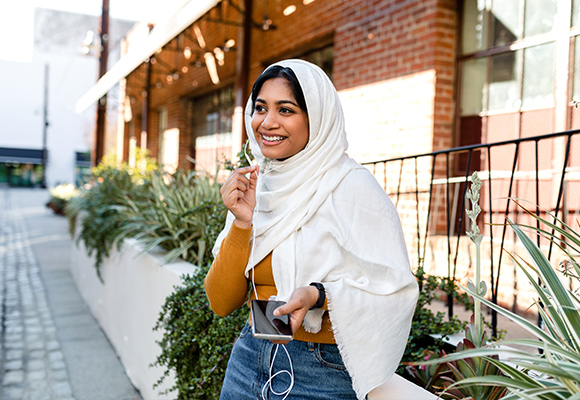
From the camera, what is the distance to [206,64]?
10.3 metres

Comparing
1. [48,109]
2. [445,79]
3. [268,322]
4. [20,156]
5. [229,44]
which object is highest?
[48,109]

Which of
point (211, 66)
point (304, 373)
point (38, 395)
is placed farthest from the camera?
point (211, 66)

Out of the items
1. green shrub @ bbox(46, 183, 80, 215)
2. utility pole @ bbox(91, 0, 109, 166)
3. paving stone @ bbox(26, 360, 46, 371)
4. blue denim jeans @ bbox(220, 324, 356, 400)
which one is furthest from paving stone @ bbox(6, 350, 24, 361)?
green shrub @ bbox(46, 183, 80, 215)

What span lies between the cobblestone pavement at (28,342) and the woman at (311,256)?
2582 mm

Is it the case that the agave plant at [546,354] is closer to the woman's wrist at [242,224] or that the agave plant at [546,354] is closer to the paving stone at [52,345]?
the woman's wrist at [242,224]

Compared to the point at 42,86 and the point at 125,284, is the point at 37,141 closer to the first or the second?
the point at 42,86

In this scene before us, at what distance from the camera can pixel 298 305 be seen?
1.31m

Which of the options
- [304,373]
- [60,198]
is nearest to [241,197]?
[304,373]

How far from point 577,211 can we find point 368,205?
322cm

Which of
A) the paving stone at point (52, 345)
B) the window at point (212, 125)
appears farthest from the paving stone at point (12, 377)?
the window at point (212, 125)

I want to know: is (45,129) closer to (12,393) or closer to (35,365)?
(35,365)

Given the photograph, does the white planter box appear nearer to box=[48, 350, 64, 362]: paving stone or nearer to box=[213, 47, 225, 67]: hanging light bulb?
box=[48, 350, 64, 362]: paving stone

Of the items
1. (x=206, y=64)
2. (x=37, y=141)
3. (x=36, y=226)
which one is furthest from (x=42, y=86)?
(x=206, y=64)

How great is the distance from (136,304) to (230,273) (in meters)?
2.53
